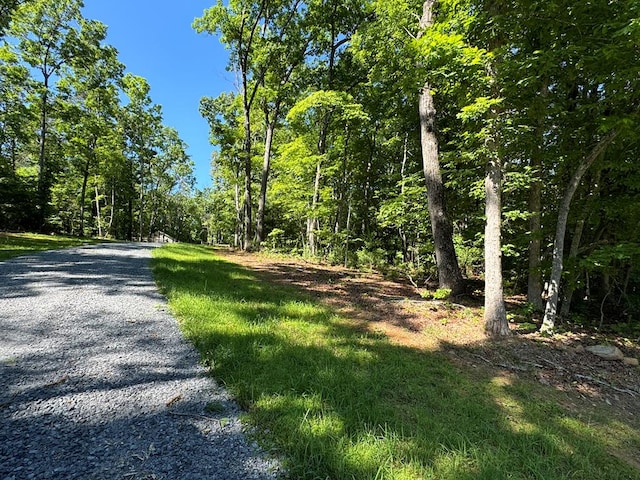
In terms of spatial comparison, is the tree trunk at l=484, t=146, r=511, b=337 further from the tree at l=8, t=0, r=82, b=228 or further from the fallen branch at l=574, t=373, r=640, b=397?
the tree at l=8, t=0, r=82, b=228

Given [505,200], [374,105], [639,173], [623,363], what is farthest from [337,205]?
[623,363]

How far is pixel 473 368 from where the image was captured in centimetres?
351

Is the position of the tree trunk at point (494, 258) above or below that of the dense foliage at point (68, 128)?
below

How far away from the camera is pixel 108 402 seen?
2162 mm

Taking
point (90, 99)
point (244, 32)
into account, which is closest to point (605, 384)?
point (244, 32)

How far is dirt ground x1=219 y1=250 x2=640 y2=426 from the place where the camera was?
11.0 ft

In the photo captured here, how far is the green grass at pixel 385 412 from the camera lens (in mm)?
1822

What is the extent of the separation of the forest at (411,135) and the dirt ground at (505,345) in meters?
0.45

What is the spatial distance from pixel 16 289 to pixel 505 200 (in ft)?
30.7

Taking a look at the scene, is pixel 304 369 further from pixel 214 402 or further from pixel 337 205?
pixel 337 205

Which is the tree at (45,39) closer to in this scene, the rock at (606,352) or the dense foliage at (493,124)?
the dense foliage at (493,124)

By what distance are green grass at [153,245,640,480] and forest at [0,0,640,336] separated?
201cm

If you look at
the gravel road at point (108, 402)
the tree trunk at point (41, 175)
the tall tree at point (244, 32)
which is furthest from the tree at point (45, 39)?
the gravel road at point (108, 402)

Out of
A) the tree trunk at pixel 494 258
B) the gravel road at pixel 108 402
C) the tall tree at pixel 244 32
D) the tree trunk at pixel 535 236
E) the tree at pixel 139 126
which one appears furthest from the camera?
the tree at pixel 139 126
